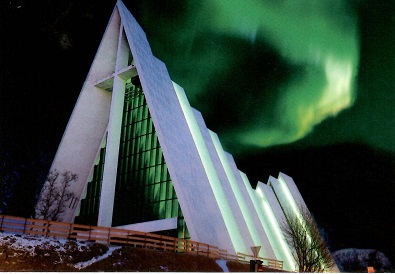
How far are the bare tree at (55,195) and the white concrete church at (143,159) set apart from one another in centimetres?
78

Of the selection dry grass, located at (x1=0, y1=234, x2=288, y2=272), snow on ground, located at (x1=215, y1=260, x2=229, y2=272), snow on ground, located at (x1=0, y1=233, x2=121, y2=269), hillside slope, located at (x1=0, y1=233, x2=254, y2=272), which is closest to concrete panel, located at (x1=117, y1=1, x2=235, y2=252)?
snow on ground, located at (x1=215, y1=260, x2=229, y2=272)

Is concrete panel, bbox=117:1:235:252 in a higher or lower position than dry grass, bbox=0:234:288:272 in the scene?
higher

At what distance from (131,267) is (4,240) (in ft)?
16.4

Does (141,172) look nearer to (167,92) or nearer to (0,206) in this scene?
(167,92)

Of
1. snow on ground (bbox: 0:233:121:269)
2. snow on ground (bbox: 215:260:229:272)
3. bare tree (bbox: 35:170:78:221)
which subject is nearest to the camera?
snow on ground (bbox: 0:233:121:269)

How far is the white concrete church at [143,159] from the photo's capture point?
26.2 meters

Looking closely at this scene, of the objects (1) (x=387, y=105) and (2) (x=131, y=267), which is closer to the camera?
(2) (x=131, y=267)

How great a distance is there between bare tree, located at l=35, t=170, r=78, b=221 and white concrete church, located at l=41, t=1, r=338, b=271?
2.57 ft

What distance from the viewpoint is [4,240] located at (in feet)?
45.4

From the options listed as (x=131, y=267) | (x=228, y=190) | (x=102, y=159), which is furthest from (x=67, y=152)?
(x=131, y=267)

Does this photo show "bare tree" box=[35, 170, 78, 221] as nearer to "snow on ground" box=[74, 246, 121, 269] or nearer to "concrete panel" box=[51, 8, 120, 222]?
"concrete panel" box=[51, 8, 120, 222]

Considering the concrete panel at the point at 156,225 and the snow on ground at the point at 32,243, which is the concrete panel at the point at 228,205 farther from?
the snow on ground at the point at 32,243

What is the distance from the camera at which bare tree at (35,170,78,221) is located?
2977cm

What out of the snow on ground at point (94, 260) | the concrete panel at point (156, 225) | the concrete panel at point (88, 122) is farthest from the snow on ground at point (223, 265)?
the concrete panel at point (88, 122)
